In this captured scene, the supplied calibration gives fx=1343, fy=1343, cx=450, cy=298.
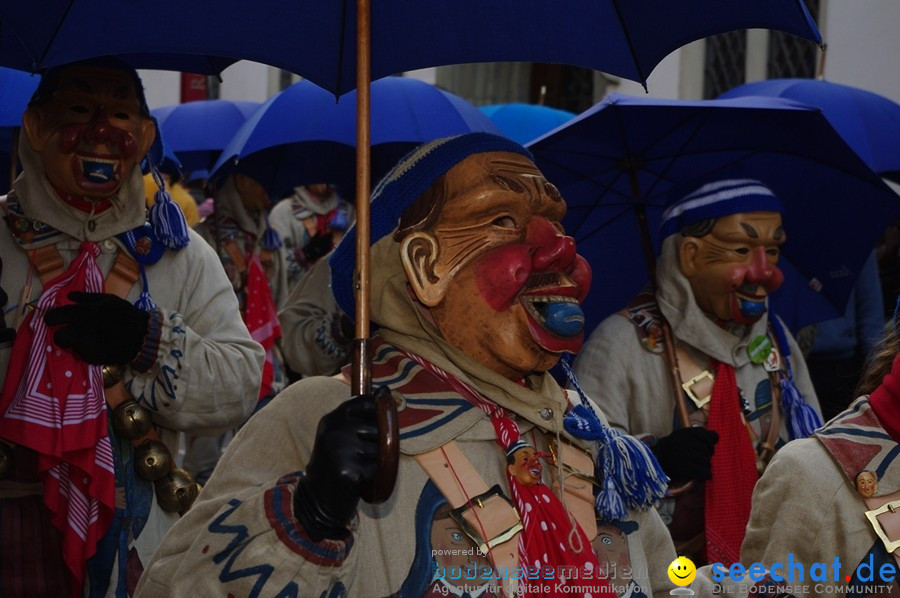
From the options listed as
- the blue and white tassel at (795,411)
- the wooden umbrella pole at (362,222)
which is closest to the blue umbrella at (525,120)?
the blue and white tassel at (795,411)

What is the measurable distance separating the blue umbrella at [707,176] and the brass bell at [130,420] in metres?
1.84

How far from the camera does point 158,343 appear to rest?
377 centimetres

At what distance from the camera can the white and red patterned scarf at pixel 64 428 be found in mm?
3621

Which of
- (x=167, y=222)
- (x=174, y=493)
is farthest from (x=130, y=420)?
(x=167, y=222)

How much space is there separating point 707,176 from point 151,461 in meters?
2.43

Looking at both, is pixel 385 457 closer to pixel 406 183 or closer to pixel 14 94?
pixel 406 183

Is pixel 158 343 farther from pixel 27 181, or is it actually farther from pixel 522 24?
pixel 522 24

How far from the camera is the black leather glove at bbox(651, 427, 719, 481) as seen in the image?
14.3 feet

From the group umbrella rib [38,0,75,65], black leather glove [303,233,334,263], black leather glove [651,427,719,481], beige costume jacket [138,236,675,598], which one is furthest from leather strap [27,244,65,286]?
black leather glove [303,233,334,263]

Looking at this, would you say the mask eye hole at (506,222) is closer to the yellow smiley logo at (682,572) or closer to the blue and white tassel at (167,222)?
the yellow smiley logo at (682,572)

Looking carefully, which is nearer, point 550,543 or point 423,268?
point 550,543

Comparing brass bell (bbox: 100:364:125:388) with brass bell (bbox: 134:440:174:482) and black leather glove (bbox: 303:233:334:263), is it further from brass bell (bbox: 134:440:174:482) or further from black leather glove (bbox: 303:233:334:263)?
black leather glove (bbox: 303:233:334:263)

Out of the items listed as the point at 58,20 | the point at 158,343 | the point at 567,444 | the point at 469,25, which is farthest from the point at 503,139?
the point at 158,343

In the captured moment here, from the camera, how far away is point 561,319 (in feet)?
8.92
